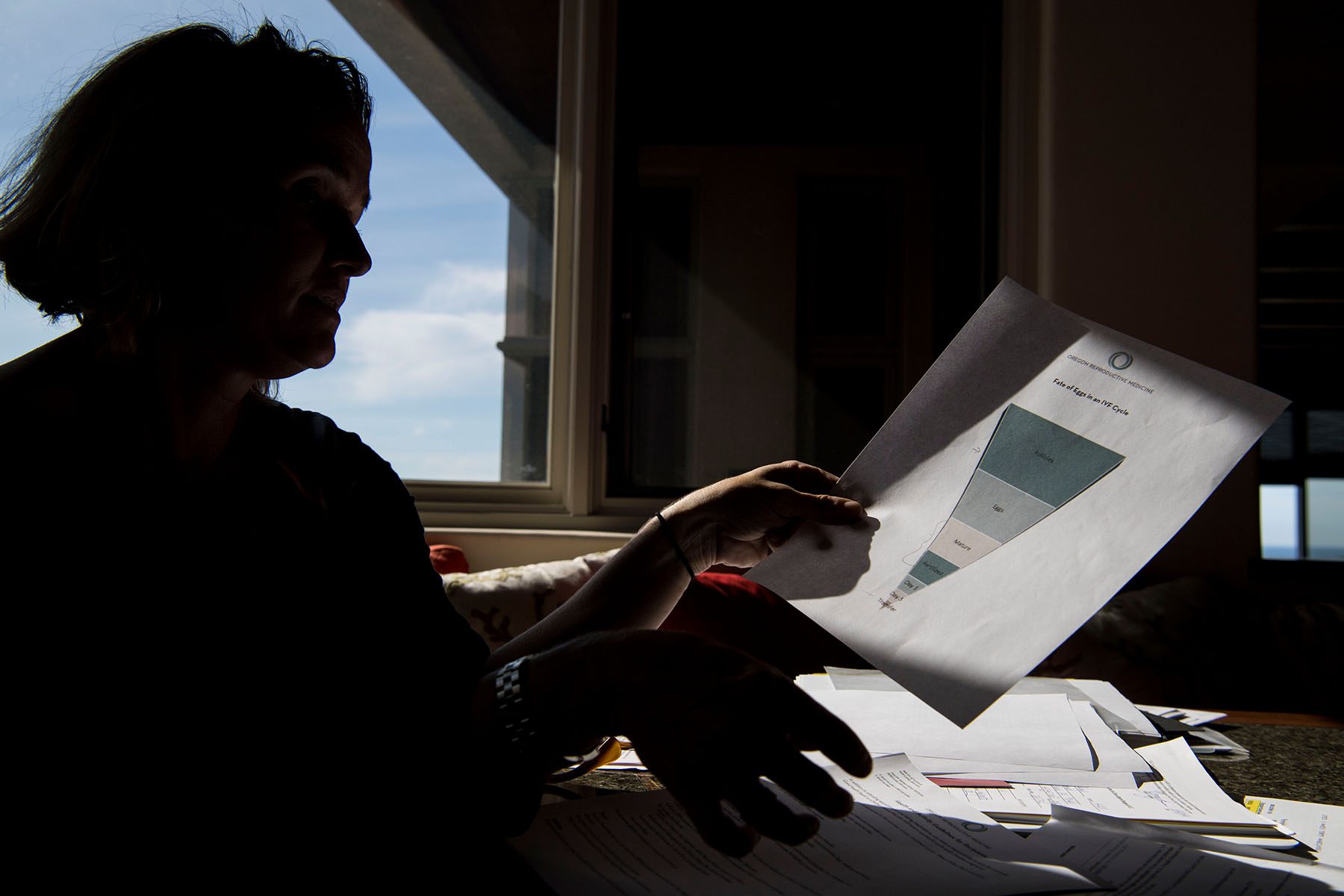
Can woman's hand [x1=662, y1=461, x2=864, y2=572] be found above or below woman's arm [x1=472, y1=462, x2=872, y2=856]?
above

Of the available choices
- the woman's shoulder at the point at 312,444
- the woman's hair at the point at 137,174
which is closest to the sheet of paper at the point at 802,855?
the woman's shoulder at the point at 312,444

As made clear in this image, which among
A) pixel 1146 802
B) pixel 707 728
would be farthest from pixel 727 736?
pixel 1146 802

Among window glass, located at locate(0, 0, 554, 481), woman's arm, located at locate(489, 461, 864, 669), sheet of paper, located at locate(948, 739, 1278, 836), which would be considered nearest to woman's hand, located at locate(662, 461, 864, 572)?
woman's arm, located at locate(489, 461, 864, 669)

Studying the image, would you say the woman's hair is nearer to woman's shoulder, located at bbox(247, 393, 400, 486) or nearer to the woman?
the woman

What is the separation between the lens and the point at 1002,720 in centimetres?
76

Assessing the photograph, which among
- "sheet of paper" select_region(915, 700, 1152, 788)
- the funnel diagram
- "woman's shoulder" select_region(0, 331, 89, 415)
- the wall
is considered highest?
the wall

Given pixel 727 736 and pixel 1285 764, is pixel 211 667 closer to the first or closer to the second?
pixel 727 736

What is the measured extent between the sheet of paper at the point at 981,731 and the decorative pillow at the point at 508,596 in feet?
2.99

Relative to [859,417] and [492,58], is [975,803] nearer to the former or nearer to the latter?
[859,417]

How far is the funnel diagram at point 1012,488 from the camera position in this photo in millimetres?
553

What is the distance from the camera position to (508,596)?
167 centimetres

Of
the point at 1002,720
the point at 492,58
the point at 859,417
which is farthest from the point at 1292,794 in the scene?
the point at 492,58

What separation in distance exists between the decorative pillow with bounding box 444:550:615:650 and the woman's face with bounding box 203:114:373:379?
931mm

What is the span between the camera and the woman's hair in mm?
724
